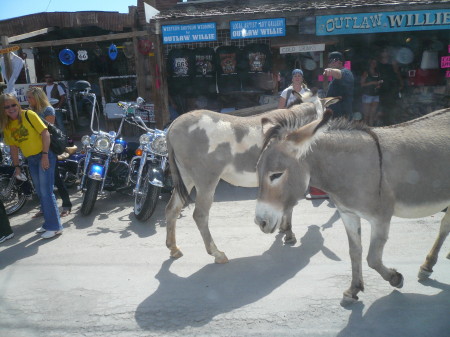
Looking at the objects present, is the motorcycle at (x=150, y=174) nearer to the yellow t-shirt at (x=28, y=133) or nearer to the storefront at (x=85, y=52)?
the yellow t-shirt at (x=28, y=133)

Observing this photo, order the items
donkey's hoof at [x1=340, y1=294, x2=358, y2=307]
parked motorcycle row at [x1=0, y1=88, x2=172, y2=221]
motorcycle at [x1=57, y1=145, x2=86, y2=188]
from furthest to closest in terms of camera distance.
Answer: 1. motorcycle at [x1=57, y1=145, x2=86, y2=188]
2. parked motorcycle row at [x1=0, y1=88, x2=172, y2=221]
3. donkey's hoof at [x1=340, y1=294, x2=358, y2=307]

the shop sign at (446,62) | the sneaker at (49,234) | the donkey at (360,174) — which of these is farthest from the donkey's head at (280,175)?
the shop sign at (446,62)

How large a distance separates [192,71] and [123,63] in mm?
5211

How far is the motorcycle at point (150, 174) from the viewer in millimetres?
5500

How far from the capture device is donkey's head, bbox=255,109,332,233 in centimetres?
295

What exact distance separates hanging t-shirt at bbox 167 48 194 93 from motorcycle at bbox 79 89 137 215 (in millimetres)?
3113

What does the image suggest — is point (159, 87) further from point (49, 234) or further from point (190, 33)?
point (49, 234)

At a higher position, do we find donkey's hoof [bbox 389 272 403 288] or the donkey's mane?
the donkey's mane

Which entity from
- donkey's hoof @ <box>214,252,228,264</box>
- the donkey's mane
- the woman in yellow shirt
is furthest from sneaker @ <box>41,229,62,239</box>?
the donkey's mane

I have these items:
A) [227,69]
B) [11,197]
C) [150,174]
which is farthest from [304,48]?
[11,197]

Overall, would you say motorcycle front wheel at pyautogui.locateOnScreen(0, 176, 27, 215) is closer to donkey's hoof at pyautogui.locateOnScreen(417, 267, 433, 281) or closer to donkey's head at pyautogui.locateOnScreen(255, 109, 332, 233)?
donkey's head at pyautogui.locateOnScreen(255, 109, 332, 233)

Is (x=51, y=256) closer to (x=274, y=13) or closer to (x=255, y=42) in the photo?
(x=274, y=13)

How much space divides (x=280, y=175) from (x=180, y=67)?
7065mm

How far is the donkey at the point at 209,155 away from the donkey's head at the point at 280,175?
1.30 m
